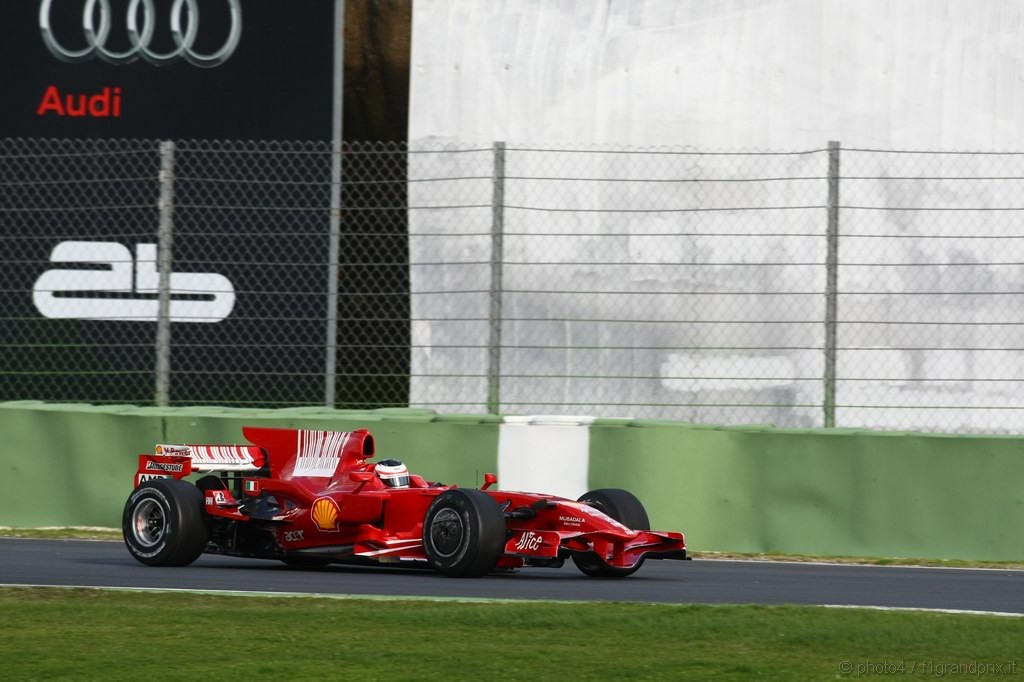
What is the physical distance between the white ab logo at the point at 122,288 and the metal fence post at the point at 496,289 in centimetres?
184

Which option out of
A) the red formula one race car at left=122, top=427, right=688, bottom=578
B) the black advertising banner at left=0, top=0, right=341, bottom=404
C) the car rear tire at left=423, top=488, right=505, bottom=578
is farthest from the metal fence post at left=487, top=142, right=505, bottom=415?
the car rear tire at left=423, top=488, right=505, bottom=578

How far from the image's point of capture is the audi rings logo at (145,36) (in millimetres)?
11602

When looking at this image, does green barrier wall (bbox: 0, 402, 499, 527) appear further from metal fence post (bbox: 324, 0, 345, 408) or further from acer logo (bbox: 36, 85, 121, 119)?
acer logo (bbox: 36, 85, 121, 119)

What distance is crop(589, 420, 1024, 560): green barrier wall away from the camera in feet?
30.8

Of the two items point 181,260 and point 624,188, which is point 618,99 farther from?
point 181,260

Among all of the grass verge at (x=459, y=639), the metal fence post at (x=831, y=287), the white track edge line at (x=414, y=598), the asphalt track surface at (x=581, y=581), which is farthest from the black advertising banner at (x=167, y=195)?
the grass verge at (x=459, y=639)

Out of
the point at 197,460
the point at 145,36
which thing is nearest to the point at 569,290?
the point at 197,460

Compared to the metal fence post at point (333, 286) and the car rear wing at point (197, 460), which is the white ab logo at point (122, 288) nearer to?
the metal fence post at point (333, 286)

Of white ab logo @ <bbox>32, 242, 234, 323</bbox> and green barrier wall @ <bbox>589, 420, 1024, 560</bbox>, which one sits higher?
white ab logo @ <bbox>32, 242, 234, 323</bbox>

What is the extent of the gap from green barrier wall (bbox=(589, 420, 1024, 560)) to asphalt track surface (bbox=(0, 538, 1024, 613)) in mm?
362

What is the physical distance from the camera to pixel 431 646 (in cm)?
580

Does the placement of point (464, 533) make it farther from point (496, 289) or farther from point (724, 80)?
point (724, 80)

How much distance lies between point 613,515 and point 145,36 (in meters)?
5.57

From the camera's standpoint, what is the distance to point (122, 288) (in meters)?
10.7
